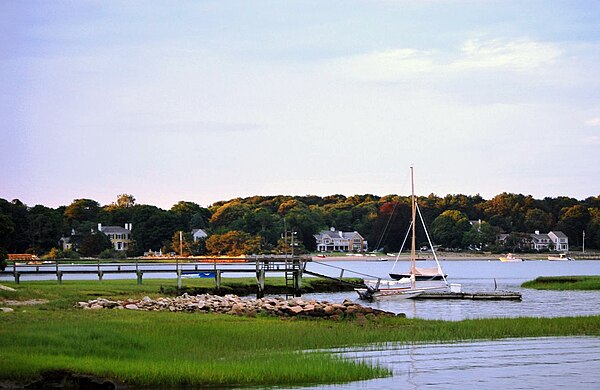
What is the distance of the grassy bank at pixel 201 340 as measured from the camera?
26203 millimetres

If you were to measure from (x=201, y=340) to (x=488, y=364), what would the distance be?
9948 millimetres

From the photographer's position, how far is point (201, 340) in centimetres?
3303

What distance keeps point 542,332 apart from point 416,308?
21.8 metres

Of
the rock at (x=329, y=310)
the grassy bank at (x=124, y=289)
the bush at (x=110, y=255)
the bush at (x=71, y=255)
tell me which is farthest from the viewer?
the bush at (x=110, y=255)

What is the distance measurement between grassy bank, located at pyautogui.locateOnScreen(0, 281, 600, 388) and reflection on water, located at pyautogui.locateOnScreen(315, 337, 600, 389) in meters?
1.32

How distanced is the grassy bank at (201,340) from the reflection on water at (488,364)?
1.32 metres

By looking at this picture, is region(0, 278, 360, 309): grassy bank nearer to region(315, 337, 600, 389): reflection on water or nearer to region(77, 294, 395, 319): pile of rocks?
region(77, 294, 395, 319): pile of rocks

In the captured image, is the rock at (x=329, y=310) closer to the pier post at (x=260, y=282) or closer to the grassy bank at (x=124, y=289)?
the grassy bank at (x=124, y=289)

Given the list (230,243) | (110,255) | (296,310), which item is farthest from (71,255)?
(296,310)

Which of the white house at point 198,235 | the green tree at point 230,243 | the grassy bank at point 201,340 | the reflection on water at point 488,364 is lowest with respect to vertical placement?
the reflection on water at point 488,364

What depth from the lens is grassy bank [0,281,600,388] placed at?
26203mm

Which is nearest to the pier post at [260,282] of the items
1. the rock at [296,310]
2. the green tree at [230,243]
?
the rock at [296,310]

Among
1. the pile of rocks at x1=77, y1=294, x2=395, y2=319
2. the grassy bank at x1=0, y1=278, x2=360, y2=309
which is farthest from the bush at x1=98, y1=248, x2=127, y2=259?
the pile of rocks at x1=77, y1=294, x2=395, y2=319

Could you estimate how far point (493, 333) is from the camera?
3972 centimetres
